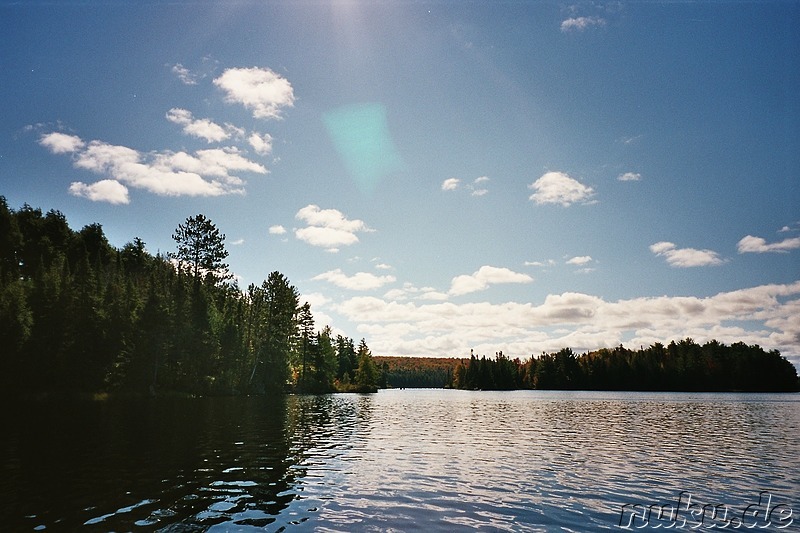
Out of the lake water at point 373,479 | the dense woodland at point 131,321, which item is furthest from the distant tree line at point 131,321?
the lake water at point 373,479

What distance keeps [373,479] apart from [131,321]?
244 feet

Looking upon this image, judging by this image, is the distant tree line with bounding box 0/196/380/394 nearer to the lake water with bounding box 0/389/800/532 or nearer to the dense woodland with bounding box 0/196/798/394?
the dense woodland with bounding box 0/196/798/394

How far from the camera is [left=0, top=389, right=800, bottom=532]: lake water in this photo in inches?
573

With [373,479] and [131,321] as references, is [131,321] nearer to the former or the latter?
[131,321]

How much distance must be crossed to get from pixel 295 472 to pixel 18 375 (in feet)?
226

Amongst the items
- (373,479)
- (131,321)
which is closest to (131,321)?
(131,321)

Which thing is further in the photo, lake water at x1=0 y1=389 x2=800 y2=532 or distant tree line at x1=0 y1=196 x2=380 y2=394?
distant tree line at x1=0 y1=196 x2=380 y2=394

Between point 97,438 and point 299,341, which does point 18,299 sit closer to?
point 97,438

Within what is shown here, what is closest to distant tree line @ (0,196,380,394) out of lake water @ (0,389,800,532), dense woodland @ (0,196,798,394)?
dense woodland @ (0,196,798,394)

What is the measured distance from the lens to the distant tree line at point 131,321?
72.1m

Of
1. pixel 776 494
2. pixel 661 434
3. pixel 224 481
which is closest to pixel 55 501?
pixel 224 481

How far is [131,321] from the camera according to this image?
80.9m

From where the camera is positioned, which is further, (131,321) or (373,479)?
(131,321)

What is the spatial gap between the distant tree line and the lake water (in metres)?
41.4
